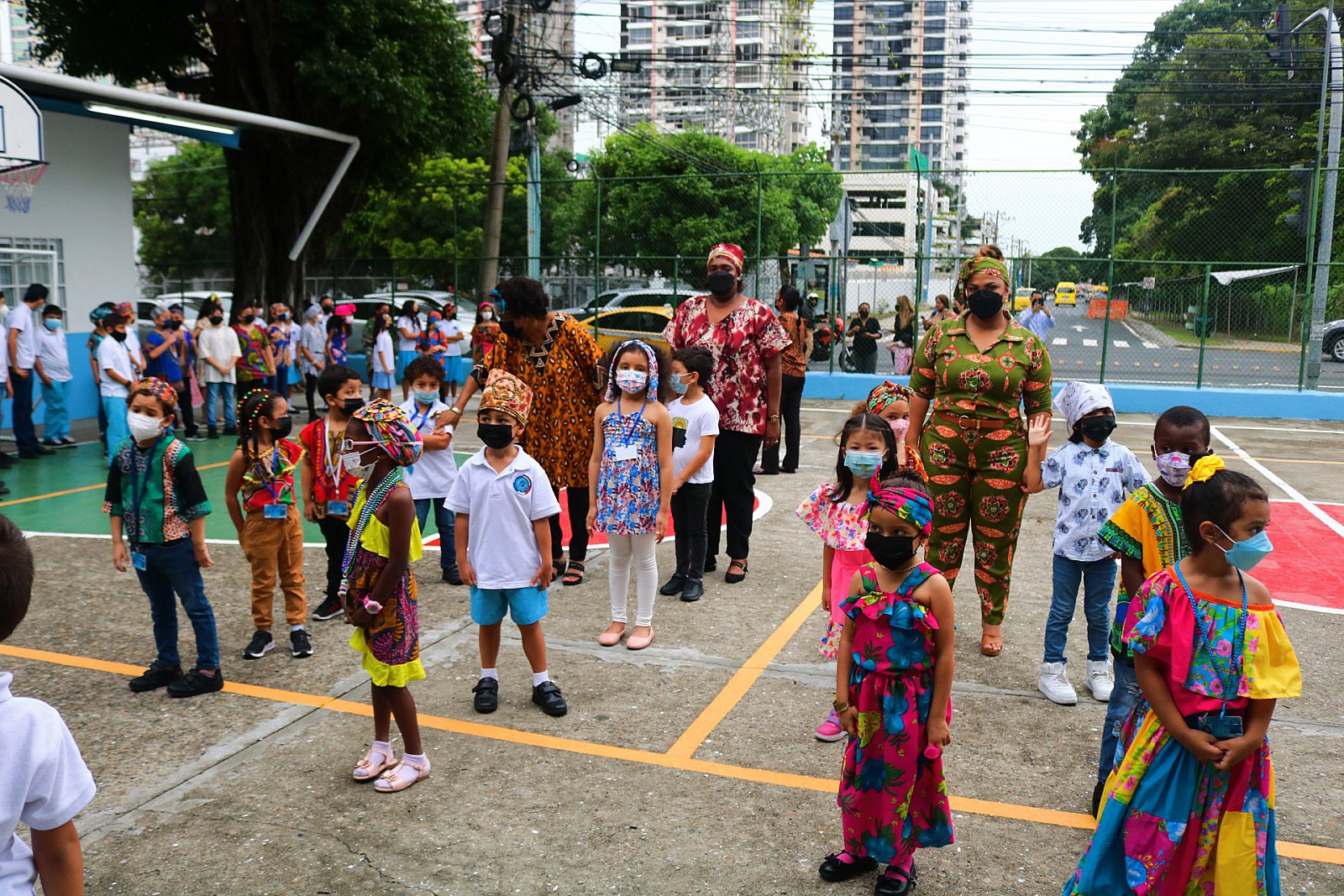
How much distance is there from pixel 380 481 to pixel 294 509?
1802 millimetres

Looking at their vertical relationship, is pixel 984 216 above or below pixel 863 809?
above

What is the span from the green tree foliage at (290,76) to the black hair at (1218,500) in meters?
16.4

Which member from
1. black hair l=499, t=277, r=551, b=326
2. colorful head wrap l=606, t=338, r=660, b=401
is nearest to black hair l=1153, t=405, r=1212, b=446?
colorful head wrap l=606, t=338, r=660, b=401

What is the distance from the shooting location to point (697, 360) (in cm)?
662

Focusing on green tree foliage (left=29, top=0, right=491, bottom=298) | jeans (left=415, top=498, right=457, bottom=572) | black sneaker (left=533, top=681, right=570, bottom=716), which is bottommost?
black sneaker (left=533, top=681, right=570, bottom=716)

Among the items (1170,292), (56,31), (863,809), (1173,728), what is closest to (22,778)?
(863,809)

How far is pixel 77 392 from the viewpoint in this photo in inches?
615

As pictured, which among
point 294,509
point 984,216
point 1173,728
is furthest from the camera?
point 984,216

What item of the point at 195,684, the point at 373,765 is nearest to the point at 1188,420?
the point at 373,765

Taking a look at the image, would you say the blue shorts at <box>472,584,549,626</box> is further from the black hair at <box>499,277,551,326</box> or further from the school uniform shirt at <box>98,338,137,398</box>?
the school uniform shirt at <box>98,338,137,398</box>

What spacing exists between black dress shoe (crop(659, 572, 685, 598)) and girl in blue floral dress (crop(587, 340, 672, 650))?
0.96m

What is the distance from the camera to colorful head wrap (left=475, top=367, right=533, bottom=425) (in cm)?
494

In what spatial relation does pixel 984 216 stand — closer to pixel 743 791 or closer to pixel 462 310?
pixel 462 310

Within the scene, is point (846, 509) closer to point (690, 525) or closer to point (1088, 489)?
point (1088, 489)
